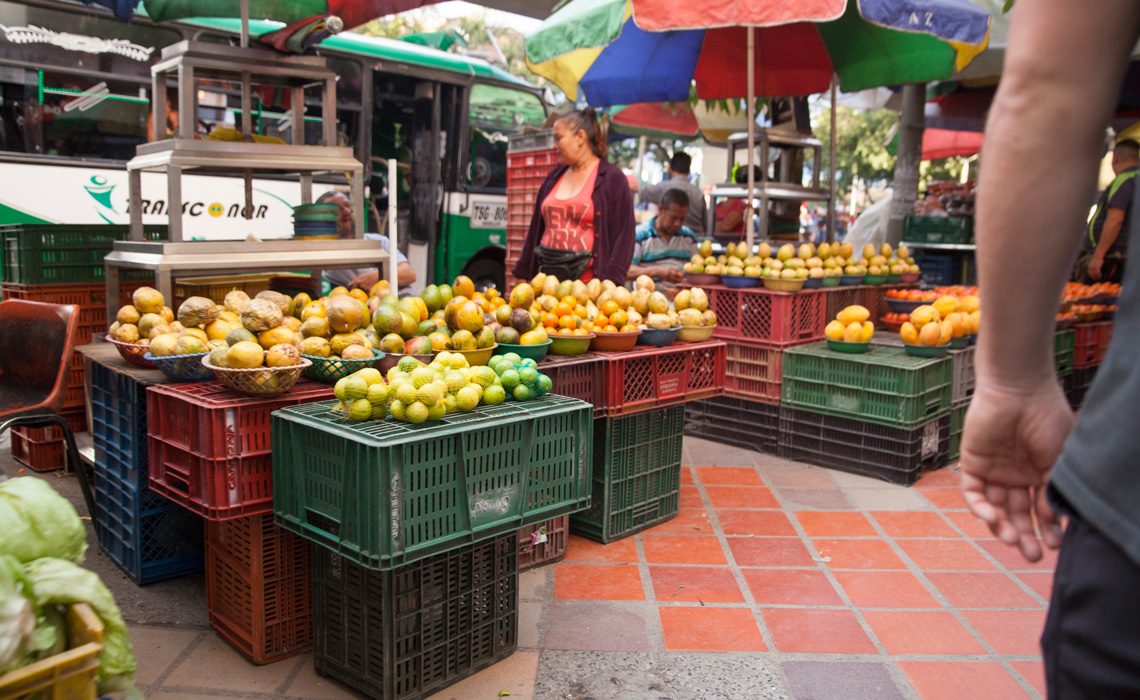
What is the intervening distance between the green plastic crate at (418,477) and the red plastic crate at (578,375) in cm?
81

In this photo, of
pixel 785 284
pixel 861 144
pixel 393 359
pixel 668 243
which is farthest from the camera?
pixel 861 144

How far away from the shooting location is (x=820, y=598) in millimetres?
3854

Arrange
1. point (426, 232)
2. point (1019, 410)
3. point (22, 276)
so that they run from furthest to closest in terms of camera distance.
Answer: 1. point (426, 232)
2. point (22, 276)
3. point (1019, 410)

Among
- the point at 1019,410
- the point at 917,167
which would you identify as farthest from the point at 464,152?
the point at 1019,410

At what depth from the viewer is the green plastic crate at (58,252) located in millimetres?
5141

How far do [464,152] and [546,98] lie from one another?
154 centimetres

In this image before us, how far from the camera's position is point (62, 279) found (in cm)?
523

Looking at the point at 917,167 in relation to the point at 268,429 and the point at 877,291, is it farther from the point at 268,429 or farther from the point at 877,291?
the point at 268,429

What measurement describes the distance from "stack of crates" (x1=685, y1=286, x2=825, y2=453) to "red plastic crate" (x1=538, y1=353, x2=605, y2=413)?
211 cm

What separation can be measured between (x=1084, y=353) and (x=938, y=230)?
3680 mm

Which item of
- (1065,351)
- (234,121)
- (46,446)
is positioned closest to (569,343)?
(46,446)

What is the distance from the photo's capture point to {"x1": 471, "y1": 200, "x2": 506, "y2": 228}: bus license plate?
431 inches

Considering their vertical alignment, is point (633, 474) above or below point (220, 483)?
below

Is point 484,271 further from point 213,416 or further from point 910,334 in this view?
point 213,416
